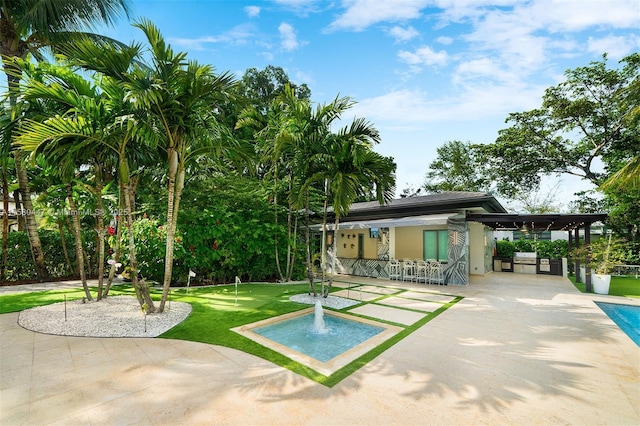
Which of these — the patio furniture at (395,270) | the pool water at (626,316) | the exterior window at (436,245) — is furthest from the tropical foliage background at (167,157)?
the exterior window at (436,245)

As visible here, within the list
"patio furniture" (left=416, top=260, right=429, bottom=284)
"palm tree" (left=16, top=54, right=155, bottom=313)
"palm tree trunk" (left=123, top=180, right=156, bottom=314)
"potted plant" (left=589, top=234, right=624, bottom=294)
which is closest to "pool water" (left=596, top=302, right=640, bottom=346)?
"potted plant" (left=589, top=234, right=624, bottom=294)

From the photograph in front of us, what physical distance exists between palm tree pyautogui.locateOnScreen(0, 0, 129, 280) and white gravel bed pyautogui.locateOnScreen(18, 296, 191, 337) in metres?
5.58

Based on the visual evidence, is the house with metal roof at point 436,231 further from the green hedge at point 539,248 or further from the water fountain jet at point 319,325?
the water fountain jet at point 319,325

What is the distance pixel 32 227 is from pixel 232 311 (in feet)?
33.9

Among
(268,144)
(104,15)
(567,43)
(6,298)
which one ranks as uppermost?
(104,15)

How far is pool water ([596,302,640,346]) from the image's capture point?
7.06m

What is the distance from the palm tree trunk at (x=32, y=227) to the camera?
1127cm

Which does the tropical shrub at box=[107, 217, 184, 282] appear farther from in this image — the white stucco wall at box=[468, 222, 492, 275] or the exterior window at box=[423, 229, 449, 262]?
the white stucco wall at box=[468, 222, 492, 275]

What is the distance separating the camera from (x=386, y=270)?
15.4 meters

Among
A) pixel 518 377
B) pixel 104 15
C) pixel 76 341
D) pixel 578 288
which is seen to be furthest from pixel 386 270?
pixel 104 15

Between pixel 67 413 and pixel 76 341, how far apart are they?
9.60 ft

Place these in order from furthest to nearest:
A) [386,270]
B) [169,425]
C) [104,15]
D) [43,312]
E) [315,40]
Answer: [386,270]
[104,15]
[315,40]
[43,312]
[169,425]

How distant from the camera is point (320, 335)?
21.7 ft

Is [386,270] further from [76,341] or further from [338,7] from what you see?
[76,341]
